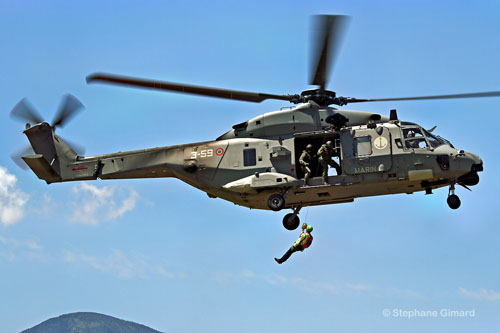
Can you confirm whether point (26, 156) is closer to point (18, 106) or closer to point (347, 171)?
point (18, 106)

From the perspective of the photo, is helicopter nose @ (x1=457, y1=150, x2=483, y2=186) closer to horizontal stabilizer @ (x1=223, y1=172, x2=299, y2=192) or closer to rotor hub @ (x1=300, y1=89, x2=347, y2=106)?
rotor hub @ (x1=300, y1=89, x2=347, y2=106)

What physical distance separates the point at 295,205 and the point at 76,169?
315 inches

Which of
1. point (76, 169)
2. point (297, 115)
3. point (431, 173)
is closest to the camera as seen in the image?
point (431, 173)

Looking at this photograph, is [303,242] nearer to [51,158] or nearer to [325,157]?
[325,157]

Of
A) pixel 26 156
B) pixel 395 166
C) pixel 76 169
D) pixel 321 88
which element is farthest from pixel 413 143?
pixel 26 156

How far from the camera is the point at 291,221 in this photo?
23453 mm

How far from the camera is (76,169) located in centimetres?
2519

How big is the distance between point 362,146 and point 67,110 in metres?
11.1

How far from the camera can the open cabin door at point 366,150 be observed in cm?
2188

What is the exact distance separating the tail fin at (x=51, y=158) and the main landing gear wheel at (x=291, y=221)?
6.98 meters

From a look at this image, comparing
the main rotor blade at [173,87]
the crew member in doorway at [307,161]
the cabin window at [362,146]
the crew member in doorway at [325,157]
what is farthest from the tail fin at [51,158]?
the cabin window at [362,146]

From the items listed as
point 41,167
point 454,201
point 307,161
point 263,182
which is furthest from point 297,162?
point 41,167

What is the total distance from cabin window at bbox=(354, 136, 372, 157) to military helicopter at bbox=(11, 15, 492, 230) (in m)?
0.03

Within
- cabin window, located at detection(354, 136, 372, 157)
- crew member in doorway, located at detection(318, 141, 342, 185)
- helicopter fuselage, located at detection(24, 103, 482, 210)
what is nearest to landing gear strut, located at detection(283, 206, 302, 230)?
helicopter fuselage, located at detection(24, 103, 482, 210)
